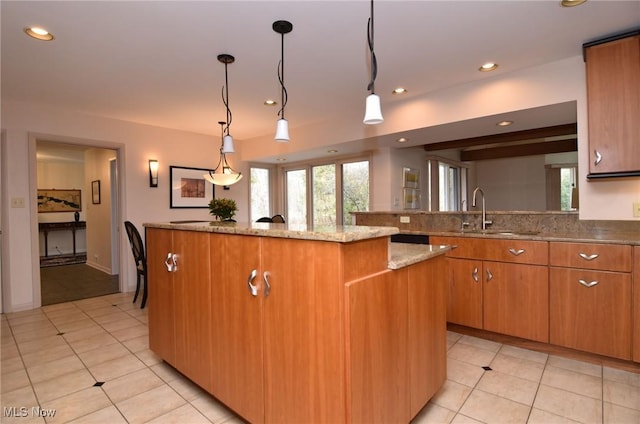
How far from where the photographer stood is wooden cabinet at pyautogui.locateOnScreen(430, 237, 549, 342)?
2537 mm

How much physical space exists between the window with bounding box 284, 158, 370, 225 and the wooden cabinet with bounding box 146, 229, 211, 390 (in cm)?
333

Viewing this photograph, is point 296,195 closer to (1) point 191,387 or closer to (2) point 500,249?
(2) point 500,249

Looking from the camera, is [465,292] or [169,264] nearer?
[169,264]

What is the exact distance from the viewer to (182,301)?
7.06 feet

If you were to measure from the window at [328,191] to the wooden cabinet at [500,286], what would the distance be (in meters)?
2.50

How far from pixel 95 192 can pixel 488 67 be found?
21.7 ft

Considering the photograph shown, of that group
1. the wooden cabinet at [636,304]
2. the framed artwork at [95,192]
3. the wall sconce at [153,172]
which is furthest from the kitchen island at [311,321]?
the framed artwork at [95,192]

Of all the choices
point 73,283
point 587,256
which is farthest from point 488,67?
point 73,283

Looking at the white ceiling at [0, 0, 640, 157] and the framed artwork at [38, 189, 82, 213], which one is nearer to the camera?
the white ceiling at [0, 0, 640, 157]

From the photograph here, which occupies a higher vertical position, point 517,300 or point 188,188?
point 188,188

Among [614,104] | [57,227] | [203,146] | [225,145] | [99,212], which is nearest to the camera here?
[614,104]

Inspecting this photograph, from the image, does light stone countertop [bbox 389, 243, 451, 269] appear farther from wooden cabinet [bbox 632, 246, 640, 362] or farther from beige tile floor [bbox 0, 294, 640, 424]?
wooden cabinet [bbox 632, 246, 640, 362]

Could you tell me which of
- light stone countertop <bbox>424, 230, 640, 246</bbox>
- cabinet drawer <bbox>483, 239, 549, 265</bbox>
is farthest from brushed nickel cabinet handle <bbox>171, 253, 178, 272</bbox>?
cabinet drawer <bbox>483, 239, 549, 265</bbox>

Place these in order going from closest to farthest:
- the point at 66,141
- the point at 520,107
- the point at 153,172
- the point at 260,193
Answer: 1. the point at 520,107
2. the point at 66,141
3. the point at 153,172
4. the point at 260,193
